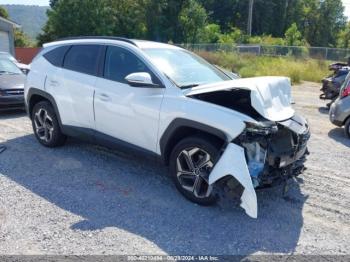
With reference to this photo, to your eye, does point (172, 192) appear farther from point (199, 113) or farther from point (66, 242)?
point (66, 242)

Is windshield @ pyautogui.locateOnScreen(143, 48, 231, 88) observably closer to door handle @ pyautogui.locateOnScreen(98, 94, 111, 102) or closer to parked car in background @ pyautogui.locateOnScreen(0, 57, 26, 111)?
door handle @ pyautogui.locateOnScreen(98, 94, 111, 102)

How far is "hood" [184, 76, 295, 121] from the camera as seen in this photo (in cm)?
428

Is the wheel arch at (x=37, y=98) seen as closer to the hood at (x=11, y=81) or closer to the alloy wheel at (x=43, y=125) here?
the alloy wheel at (x=43, y=125)

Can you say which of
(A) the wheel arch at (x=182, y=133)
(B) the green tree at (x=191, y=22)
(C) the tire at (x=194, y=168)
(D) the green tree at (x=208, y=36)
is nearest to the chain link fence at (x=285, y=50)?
(D) the green tree at (x=208, y=36)

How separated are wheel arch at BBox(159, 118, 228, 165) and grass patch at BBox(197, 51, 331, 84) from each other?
1557 cm

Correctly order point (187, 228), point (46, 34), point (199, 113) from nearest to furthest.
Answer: point (187, 228)
point (199, 113)
point (46, 34)

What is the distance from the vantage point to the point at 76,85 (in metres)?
5.82

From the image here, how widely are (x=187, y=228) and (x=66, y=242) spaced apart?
3.87ft

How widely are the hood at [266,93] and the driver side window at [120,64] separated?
85cm

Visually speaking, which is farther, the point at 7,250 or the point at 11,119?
the point at 11,119

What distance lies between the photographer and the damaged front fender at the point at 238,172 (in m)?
3.98

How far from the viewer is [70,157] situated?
6.21 metres

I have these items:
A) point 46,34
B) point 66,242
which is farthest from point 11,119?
point 46,34

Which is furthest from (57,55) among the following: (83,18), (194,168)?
(83,18)
